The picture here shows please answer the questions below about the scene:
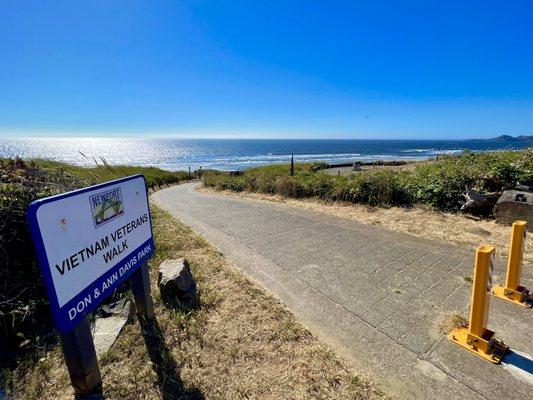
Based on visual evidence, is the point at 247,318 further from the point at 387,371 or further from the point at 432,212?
the point at 432,212

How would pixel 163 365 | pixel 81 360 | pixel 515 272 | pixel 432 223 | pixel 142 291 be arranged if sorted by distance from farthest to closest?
pixel 432 223 → pixel 515 272 → pixel 142 291 → pixel 163 365 → pixel 81 360

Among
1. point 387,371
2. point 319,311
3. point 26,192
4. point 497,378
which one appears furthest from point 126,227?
point 497,378

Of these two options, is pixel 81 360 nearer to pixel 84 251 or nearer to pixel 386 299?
pixel 84 251

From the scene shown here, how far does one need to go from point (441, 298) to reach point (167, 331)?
2992 millimetres

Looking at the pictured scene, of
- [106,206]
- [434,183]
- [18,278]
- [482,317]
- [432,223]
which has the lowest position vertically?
[432,223]

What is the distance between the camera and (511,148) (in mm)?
9398

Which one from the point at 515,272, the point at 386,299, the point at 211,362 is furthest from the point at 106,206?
the point at 515,272

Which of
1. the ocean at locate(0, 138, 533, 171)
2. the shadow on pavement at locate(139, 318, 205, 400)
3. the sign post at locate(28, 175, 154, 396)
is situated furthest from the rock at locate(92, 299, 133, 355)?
the ocean at locate(0, 138, 533, 171)

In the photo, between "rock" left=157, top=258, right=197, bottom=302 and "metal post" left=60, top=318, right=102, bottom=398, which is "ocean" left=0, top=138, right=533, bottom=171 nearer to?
"rock" left=157, top=258, right=197, bottom=302

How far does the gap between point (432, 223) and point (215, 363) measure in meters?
5.36

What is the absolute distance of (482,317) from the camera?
2535 millimetres

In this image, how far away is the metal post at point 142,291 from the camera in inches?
111

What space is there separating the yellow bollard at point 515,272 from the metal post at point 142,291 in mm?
3741

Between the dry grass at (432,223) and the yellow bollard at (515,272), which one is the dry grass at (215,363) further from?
the dry grass at (432,223)
